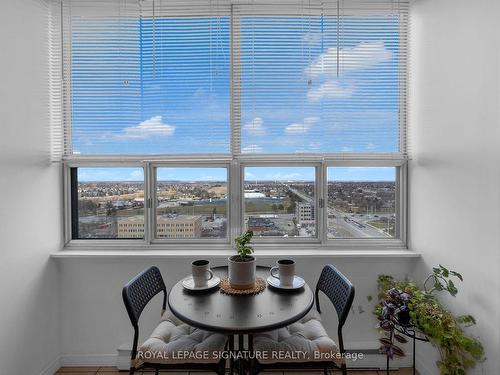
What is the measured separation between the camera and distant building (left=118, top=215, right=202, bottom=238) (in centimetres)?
230

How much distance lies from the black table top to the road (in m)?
0.85

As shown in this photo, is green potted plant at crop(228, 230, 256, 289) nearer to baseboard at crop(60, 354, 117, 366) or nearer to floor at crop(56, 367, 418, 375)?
floor at crop(56, 367, 418, 375)

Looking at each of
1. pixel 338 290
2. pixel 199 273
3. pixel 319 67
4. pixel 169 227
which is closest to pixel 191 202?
pixel 169 227

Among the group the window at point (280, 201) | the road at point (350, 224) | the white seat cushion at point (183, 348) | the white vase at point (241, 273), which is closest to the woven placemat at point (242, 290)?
the white vase at point (241, 273)

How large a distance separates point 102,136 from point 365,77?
79.9 inches

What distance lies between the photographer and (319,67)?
2188mm

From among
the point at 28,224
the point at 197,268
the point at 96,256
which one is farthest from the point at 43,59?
the point at 197,268

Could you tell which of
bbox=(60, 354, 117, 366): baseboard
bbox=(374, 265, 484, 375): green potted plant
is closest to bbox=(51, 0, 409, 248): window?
bbox=(374, 265, 484, 375): green potted plant

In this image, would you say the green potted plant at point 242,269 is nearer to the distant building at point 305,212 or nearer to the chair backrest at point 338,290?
the chair backrest at point 338,290

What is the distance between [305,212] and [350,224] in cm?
37

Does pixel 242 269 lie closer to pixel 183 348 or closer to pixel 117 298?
pixel 183 348

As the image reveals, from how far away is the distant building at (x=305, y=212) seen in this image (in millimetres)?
2297

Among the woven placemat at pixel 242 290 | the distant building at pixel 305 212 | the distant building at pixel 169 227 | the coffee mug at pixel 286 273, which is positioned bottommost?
the woven placemat at pixel 242 290

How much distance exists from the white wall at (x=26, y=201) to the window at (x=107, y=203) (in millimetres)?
150
